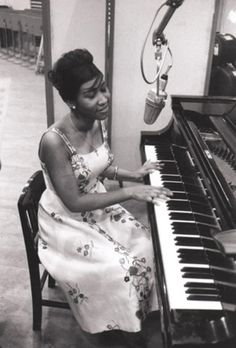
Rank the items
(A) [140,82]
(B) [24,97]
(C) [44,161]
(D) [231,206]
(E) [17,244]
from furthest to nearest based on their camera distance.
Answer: (B) [24,97] < (A) [140,82] < (E) [17,244] < (C) [44,161] < (D) [231,206]

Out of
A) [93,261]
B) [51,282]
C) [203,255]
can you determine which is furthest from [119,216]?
[51,282]

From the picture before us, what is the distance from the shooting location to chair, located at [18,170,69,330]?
5.75ft

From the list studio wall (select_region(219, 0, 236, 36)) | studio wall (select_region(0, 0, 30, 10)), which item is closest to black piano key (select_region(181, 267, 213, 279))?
studio wall (select_region(219, 0, 236, 36))

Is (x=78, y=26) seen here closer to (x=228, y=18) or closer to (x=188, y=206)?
(x=188, y=206)

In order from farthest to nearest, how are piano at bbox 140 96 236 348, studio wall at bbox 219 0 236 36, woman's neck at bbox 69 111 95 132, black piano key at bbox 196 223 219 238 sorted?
studio wall at bbox 219 0 236 36 < woman's neck at bbox 69 111 95 132 < black piano key at bbox 196 223 219 238 < piano at bbox 140 96 236 348

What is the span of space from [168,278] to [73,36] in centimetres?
223

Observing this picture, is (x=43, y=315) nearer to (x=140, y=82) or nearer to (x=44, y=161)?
(x=44, y=161)

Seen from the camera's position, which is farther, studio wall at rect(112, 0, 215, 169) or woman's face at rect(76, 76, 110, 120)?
studio wall at rect(112, 0, 215, 169)

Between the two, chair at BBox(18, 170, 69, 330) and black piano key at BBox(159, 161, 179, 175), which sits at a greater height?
black piano key at BBox(159, 161, 179, 175)

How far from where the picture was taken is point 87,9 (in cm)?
301

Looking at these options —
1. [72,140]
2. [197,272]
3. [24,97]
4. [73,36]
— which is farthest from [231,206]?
[24,97]

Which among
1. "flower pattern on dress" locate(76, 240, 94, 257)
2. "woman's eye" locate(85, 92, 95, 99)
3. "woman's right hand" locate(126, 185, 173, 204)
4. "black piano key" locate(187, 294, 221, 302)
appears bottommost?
"flower pattern on dress" locate(76, 240, 94, 257)

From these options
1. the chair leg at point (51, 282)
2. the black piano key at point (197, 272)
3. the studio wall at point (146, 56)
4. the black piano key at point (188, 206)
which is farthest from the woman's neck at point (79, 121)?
the studio wall at point (146, 56)

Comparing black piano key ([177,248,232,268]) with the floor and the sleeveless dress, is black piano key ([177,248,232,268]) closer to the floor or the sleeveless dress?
the sleeveless dress
